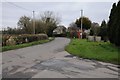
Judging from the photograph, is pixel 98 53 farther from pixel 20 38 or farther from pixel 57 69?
pixel 20 38

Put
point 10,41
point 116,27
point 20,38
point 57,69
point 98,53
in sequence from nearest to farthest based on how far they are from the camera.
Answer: point 57,69 < point 98,53 < point 116,27 < point 10,41 < point 20,38

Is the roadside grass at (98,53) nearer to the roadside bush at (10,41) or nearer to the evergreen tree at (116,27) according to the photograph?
the evergreen tree at (116,27)

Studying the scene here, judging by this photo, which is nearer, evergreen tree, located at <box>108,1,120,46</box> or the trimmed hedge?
evergreen tree, located at <box>108,1,120,46</box>

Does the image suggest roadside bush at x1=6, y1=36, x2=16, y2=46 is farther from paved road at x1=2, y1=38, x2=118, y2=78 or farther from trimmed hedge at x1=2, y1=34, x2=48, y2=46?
paved road at x1=2, y1=38, x2=118, y2=78

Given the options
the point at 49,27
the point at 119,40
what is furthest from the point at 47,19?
the point at 119,40

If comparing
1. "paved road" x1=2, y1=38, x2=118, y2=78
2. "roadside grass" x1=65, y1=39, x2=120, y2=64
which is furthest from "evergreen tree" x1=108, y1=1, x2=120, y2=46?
"paved road" x1=2, y1=38, x2=118, y2=78

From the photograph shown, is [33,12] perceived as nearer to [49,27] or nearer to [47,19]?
[49,27]

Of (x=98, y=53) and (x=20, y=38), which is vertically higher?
(x=20, y=38)

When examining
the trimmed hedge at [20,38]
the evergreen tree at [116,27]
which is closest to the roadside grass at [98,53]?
the evergreen tree at [116,27]

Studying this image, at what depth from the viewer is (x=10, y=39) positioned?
1400 inches

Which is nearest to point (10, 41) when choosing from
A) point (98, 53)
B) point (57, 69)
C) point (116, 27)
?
point (116, 27)

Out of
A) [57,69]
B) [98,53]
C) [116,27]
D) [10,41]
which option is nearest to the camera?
[57,69]

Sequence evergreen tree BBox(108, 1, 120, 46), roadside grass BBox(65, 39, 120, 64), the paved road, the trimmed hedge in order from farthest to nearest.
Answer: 1. the trimmed hedge
2. evergreen tree BBox(108, 1, 120, 46)
3. roadside grass BBox(65, 39, 120, 64)
4. the paved road

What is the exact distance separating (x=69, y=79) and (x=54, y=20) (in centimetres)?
9539
